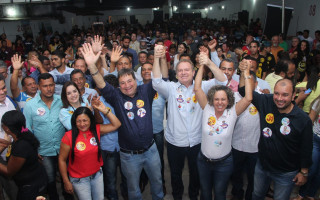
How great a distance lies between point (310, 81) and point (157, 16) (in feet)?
70.9

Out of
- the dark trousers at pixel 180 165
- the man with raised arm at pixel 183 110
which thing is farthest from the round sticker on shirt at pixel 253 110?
the dark trousers at pixel 180 165

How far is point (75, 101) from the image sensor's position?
303cm

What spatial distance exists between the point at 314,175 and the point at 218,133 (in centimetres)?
162

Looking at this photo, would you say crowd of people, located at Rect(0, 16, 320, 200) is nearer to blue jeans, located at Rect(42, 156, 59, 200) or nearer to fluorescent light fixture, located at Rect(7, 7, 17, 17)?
blue jeans, located at Rect(42, 156, 59, 200)

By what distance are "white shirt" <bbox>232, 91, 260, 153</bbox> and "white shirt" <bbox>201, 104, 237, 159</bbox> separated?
1.13 feet

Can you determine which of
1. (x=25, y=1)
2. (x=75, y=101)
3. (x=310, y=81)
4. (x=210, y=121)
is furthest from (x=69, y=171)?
(x=25, y=1)

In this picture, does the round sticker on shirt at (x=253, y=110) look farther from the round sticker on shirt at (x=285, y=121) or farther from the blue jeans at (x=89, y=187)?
the blue jeans at (x=89, y=187)

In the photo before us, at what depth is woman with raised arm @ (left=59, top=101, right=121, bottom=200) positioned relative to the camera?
2.63 metres

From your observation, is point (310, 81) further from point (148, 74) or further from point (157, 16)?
point (157, 16)

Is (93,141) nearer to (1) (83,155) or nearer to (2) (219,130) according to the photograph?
(1) (83,155)

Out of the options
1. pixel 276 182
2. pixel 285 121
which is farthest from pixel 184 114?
pixel 276 182

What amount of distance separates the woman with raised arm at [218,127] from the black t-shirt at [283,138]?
9.6 inches

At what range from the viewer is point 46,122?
3068 millimetres

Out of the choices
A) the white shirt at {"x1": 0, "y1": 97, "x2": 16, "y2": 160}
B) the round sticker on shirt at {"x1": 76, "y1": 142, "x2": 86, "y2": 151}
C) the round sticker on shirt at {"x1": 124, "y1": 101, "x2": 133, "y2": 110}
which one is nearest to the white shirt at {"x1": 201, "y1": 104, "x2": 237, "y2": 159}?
the round sticker on shirt at {"x1": 124, "y1": 101, "x2": 133, "y2": 110}
